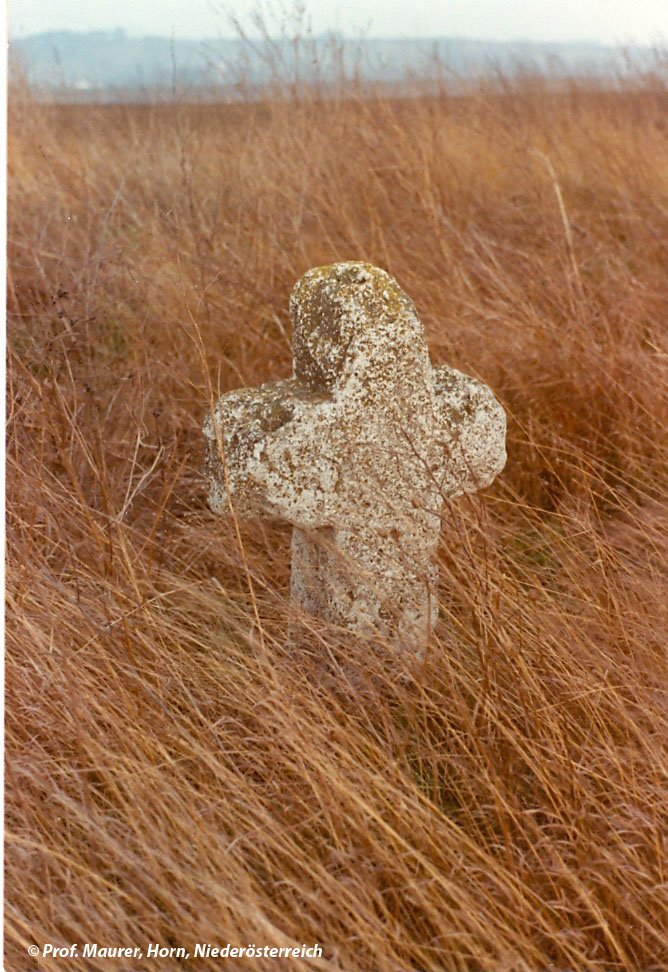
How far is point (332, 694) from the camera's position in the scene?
1.85 m

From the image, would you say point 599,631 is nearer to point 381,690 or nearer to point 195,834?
point 381,690

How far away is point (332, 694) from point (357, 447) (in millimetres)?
489

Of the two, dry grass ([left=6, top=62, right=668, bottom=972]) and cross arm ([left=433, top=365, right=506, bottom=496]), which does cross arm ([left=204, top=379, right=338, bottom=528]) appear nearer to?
dry grass ([left=6, top=62, right=668, bottom=972])

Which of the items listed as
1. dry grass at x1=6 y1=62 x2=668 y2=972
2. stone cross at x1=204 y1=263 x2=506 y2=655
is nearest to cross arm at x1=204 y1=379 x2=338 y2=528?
stone cross at x1=204 y1=263 x2=506 y2=655

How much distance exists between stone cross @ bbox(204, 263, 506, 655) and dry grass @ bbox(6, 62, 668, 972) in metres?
0.10

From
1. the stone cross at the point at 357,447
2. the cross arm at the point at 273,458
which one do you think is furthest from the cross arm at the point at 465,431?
the cross arm at the point at 273,458

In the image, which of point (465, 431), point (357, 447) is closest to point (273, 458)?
point (357, 447)

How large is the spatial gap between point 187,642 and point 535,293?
1.97m

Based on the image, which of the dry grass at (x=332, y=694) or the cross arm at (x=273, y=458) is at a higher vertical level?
the cross arm at (x=273, y=458)

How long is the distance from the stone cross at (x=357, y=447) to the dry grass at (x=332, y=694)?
0.34 feet

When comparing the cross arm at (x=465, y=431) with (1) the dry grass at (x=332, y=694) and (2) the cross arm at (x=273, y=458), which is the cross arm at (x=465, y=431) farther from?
(2) the cross arm at (x=273, y=458)

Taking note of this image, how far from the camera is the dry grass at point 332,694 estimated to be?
4.71 feet

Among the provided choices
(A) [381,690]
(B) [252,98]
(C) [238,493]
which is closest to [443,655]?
(A) [381,690]

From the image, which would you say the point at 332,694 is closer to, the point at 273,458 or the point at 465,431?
the point at 273,458
